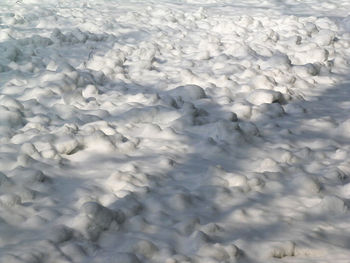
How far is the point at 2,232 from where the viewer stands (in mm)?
1403

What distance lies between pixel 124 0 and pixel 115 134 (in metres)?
3.25

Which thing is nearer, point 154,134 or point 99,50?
point 154,134

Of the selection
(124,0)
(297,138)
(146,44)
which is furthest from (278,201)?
(124,0)

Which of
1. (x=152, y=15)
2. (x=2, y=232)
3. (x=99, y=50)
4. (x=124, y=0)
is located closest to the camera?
(x=2, y=232)

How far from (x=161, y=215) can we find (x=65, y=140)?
0.63m

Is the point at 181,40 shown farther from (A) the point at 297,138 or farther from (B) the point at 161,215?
(B) the point at 161,215

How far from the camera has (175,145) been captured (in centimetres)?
201

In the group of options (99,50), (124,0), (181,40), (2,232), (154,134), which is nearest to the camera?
(2,232)

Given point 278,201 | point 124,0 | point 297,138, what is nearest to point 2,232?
point 278,201

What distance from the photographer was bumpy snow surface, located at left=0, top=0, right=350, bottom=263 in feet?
4.61

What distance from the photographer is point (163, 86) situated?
2713 mm

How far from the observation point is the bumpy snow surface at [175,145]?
4.61ft

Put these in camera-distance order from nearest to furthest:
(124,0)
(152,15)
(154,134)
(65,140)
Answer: (65,140), (154,134), (152,15), (124,0)

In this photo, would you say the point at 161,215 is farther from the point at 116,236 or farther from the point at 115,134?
the point at 115,134
